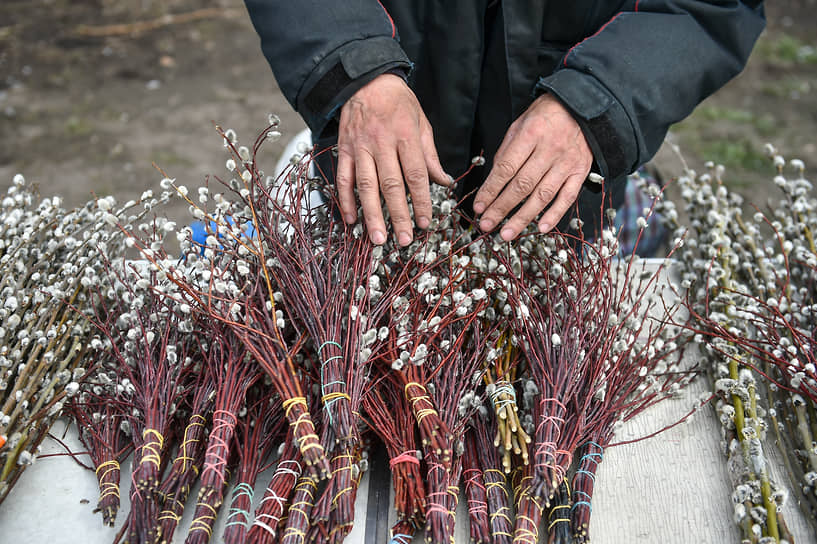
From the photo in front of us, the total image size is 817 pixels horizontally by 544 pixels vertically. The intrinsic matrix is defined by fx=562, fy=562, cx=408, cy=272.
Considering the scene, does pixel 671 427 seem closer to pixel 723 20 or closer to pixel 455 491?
pixel 455 491

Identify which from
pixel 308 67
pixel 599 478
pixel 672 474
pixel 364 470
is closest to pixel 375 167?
pixel 308 67

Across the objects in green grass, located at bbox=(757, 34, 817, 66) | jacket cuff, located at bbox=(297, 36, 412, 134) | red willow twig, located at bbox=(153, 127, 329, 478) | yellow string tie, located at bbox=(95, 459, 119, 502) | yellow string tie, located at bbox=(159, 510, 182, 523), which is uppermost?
green grass, located at bbox=(757, 34, 817, 66)

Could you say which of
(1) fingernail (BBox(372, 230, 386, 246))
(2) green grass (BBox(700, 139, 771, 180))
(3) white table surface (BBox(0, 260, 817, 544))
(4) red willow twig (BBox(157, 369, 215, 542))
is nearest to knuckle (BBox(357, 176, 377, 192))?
(1) fingernail (BBox(372, 230, 386, 246))

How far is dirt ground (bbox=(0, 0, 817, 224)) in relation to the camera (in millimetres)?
4238

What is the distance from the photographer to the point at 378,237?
1.33 metres

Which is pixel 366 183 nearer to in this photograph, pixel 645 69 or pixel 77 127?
pixel 645 69

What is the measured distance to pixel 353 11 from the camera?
4.75ft

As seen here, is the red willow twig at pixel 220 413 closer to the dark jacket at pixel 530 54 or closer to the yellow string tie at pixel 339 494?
the yellow string tie at pixel 339 494

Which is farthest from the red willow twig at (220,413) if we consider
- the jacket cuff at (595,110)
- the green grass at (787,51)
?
the green grass at (787,51)

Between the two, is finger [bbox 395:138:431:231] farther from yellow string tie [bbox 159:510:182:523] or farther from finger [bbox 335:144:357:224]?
yellow string tie [bbox 159:510:182:523]

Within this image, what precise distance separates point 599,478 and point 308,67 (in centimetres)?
127

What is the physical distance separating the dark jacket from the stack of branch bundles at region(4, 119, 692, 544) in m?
0.25

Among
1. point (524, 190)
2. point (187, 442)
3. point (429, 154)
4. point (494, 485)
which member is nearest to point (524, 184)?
point (524, 190)

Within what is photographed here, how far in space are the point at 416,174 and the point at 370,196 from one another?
12 centimetres
